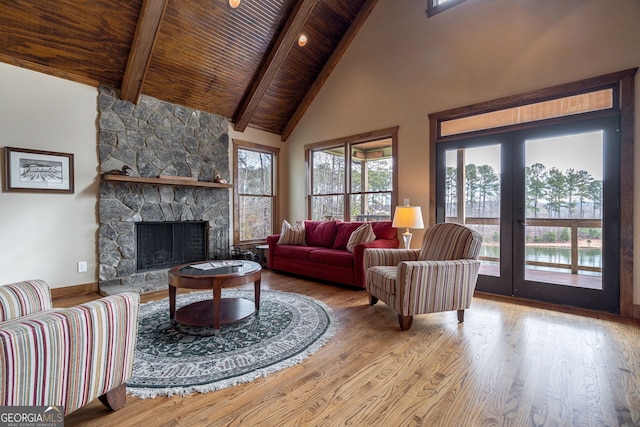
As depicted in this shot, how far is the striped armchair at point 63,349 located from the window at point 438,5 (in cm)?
487

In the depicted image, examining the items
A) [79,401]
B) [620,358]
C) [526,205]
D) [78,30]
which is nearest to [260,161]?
[78,30]

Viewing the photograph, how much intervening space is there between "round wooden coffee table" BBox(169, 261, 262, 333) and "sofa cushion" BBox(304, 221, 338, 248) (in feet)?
6.35

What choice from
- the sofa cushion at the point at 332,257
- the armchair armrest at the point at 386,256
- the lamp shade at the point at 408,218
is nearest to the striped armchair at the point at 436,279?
the armchair armrest at the point at 386,256

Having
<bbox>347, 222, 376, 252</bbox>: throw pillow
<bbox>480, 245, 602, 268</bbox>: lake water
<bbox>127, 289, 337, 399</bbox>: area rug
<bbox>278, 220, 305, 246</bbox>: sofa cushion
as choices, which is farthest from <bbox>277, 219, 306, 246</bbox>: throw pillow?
<bbox>480, 245, 602, 268</bbox>: lake water

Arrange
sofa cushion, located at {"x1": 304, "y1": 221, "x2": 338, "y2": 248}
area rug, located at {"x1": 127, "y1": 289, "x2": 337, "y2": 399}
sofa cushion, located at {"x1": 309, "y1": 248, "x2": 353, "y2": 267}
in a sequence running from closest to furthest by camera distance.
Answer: area rug, located at {"x1": 127, "y1": 289, "x2": 337, "y2": 399}
sofa cushion, located at {"x1": 309, "y1": 248, "x2": 353, "y2": 267}
sofa cushion, located at {"x1": 304, "y1": 221, "x2": 338, "y2": 248}

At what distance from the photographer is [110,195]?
3947 millimetres

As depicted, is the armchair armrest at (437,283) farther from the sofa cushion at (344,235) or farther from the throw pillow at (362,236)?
the sofa cushion at (344,235)

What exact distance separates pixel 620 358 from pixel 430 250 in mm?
1555

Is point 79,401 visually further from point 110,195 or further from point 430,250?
point 110,195

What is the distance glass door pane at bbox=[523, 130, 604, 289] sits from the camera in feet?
9.94

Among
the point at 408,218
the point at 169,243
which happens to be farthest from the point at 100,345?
the point at 169,243

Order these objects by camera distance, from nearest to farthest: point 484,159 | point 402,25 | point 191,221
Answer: point 484,159 < point 402,25 < point 191,221

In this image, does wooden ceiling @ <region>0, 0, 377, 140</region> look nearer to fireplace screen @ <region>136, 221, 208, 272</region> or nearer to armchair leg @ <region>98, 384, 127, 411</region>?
fireplace screen @ <region>136, 221, 208, 272</region>

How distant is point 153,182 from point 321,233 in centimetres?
261
